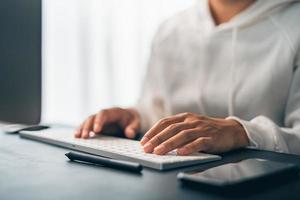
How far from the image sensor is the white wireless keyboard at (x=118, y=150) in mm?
640

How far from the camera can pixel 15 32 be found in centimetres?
83

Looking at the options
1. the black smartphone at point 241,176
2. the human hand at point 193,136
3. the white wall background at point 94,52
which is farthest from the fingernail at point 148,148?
the white wall background at point 94,52

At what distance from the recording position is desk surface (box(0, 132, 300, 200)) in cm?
50

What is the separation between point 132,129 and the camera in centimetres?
106

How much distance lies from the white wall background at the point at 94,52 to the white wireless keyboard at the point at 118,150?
37.9 inches

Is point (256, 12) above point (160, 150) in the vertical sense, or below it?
above

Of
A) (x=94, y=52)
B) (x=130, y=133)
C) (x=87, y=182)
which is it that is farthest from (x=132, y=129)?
(x=94, y=52)

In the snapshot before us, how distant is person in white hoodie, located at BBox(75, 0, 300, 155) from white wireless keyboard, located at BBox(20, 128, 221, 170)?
0.20 feet

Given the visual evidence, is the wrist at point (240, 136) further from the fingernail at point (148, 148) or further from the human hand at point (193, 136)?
the fingernail at point (148, 148)

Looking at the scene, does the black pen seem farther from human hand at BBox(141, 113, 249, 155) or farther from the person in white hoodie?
the person in white hoodie

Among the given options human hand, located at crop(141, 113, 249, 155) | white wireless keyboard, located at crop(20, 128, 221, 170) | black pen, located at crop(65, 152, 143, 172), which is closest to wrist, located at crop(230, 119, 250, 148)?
human hand, located at crop(141, 113, 249, 155)

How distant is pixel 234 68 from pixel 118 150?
1.85 feet

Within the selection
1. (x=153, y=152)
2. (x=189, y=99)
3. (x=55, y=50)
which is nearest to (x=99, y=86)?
(x=55, y=50)

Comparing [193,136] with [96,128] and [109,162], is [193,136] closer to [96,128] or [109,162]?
[109,162]
